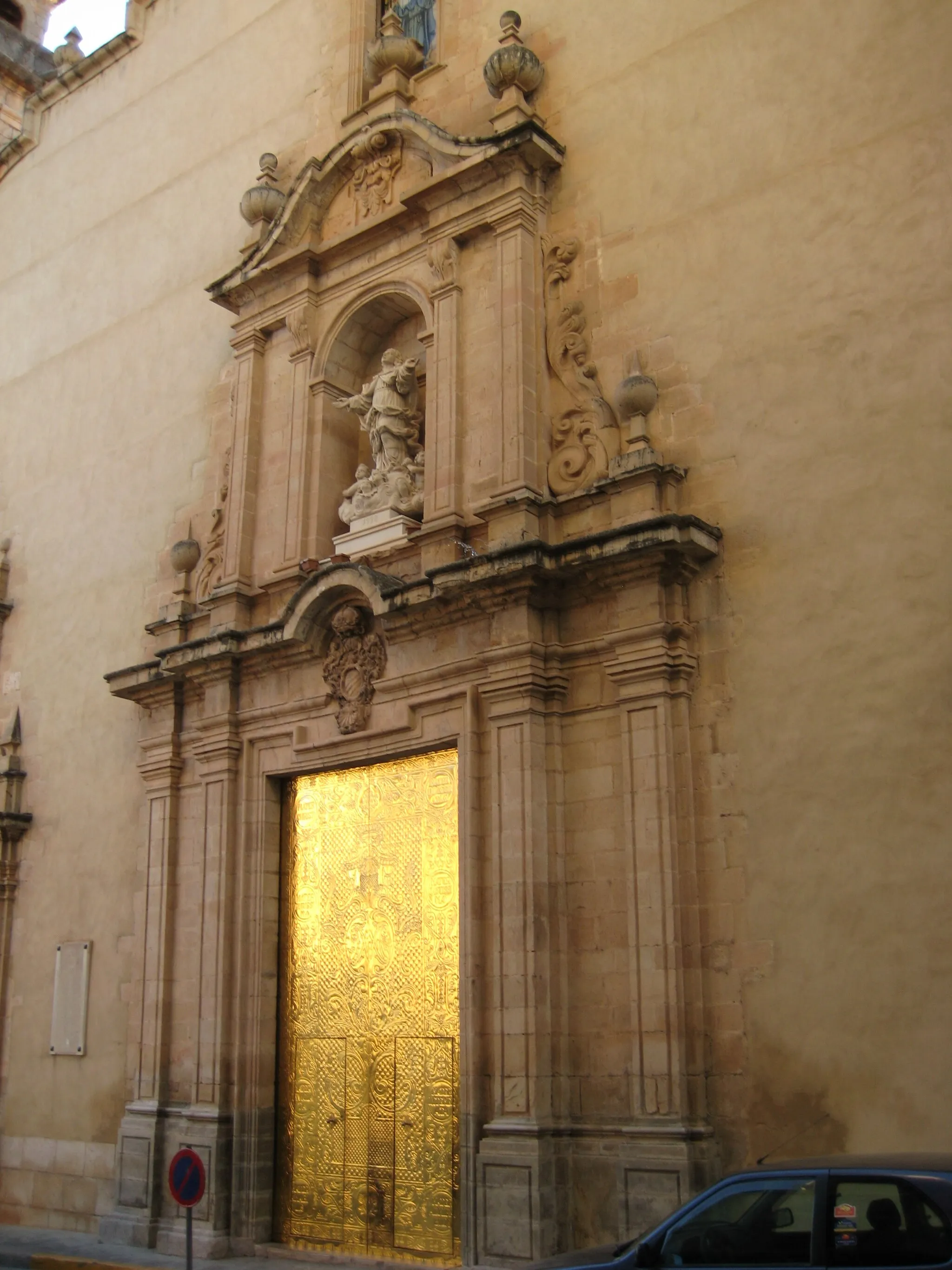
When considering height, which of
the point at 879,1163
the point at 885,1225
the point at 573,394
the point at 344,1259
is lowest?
the point at 344,1259

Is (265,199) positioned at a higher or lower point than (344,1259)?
higher

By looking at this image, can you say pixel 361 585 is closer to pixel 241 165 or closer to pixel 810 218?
pixel 810 218

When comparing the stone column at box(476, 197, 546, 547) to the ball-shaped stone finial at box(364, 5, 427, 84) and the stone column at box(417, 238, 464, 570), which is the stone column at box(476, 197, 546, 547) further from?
the ball-shaped stone finial at box(364, 5, 427, 84)

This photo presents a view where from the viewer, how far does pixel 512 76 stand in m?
12.0

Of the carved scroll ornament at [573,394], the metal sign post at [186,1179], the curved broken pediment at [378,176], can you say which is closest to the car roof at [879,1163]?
the metal sign post at [186,1179]

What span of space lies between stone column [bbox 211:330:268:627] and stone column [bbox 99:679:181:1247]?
3.34 ft

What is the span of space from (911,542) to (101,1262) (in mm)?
8187

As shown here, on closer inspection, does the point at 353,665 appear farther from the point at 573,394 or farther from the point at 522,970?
the point at 522,970

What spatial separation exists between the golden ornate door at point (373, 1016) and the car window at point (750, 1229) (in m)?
4.77

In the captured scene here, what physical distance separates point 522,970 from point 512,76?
24.5 feet

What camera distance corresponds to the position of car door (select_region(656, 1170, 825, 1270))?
18.1ft

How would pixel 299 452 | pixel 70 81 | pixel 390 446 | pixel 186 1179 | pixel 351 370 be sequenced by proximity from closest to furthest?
pixel 186 1179 < pixel 390 446 < pixel 299 452 < pixel 351 370 < pixel 70 81

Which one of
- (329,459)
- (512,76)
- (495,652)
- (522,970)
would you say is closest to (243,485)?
(329,459)

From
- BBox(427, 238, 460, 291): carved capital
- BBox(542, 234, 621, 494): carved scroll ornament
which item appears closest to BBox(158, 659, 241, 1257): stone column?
BBox(542, 234, 621, 494): carved scroll ornament
